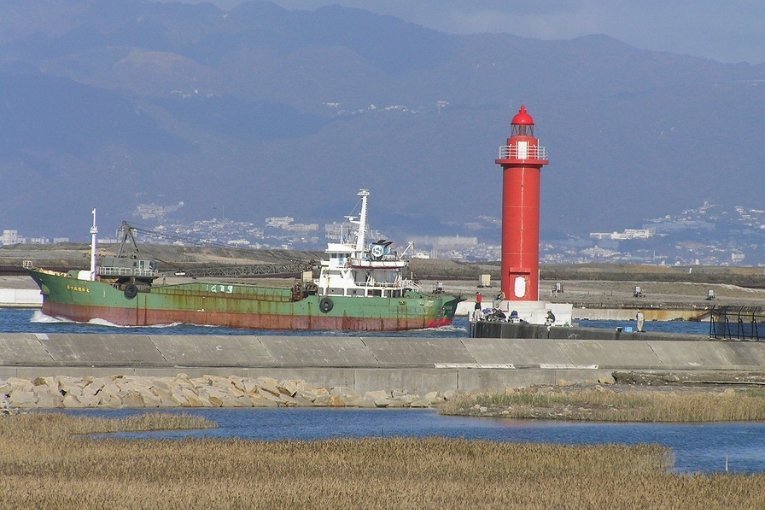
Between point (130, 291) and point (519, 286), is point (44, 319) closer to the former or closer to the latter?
point (130, 291)

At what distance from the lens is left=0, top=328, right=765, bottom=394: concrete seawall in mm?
32281

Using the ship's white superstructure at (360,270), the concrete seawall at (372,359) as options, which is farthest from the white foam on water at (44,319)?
the concrete seawall at (372,359)

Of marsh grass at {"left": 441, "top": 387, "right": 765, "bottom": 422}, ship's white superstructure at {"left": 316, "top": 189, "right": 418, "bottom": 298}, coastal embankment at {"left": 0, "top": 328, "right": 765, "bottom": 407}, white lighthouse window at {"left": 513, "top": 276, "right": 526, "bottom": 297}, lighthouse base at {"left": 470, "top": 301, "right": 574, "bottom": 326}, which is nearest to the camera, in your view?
marsh grass at {"left": 441, "top": 387, "right": 765, "bottom": 422}

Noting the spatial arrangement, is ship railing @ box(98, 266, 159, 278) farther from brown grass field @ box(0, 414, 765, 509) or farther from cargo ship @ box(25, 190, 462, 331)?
brown grass field @ box(0, 414, 765, 509)

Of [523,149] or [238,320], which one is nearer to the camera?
[523,149]

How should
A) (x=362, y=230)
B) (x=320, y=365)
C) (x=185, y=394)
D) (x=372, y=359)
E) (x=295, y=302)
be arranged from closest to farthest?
(x=185, y=394), (x=320, y=365), (x=372, y=359), (x=362, y=230), (x=295, y=302)

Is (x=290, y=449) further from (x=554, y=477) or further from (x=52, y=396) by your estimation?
(x=52, y=396)

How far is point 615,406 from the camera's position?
2998 cm

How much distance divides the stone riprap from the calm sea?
0.63 metres

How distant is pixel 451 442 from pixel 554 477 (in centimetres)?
315

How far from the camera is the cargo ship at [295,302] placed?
69250 millimetres

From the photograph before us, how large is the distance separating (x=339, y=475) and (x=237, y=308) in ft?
164

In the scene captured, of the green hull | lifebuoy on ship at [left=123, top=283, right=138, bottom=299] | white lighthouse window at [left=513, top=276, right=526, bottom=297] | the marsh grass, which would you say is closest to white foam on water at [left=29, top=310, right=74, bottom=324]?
the green hull

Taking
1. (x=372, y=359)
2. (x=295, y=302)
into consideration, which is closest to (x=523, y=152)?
(x=372, y=359)
